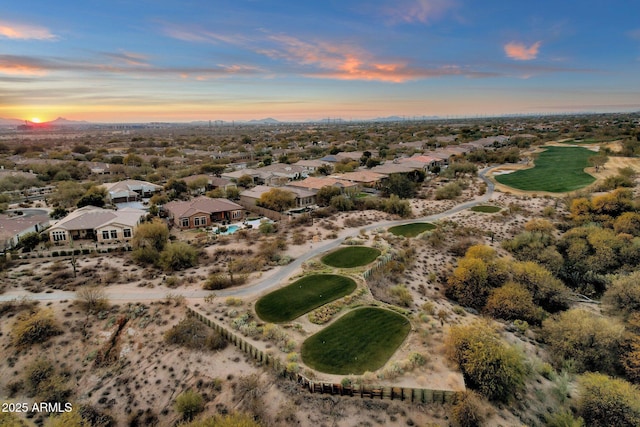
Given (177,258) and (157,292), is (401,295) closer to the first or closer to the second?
(157,292)

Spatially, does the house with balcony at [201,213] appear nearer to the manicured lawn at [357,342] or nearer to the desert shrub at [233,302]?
the desert shrub at [233,302]

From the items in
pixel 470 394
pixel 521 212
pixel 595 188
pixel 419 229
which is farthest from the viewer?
pixel 595 188

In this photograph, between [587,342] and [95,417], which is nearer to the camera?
[95,417]

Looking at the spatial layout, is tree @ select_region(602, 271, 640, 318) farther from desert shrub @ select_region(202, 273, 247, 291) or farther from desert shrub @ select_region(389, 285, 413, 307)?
desert shrub @ select_region(202, 273, 247, 291)

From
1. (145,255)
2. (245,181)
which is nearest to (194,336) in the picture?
(145,255)

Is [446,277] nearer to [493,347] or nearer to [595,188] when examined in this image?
[493,347]

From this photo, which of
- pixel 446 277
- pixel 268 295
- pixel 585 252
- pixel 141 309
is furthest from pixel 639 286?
pixel 141 309
